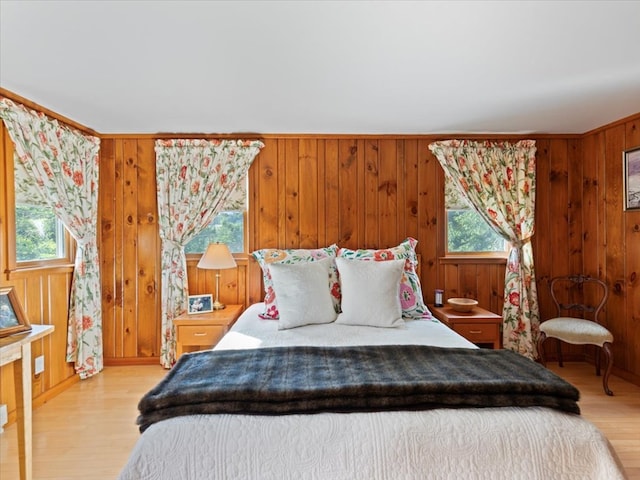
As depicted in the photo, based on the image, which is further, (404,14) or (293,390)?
(404,14)

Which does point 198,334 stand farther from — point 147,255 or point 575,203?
point 575,203

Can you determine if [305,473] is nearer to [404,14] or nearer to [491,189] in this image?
[404,14]

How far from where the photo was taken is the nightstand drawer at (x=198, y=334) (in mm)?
2939

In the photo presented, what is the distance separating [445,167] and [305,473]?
2.97 meters

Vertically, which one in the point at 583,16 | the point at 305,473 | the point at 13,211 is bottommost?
the point at 305,473

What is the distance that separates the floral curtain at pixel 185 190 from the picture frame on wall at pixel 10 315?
1.39m

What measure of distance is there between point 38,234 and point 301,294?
218cm

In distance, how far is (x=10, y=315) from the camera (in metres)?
1.88

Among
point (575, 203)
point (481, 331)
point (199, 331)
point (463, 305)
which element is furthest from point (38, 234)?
point (575, 203)

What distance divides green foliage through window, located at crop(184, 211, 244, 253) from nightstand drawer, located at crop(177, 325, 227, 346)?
83 centimetres

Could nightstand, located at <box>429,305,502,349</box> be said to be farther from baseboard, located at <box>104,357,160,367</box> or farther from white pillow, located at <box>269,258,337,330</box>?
baseboard, located at <box>104,357,160,367</box>

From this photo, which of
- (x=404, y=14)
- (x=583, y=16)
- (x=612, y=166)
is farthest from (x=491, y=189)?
(x=404, y=14)

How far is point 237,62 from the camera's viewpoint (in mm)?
1975

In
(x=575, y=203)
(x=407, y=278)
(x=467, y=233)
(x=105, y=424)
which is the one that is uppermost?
(x=575, y=203)
